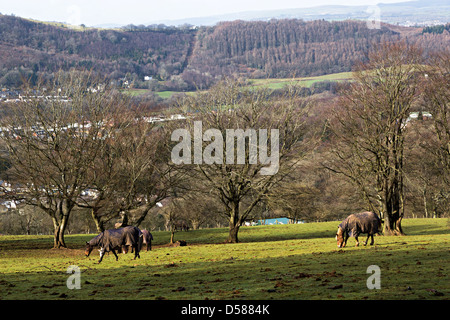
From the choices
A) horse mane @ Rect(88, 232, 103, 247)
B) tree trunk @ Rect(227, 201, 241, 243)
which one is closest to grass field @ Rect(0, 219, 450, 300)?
horse mane @ Rect(88, 232, 103, 247)

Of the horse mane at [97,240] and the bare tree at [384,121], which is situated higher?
the bare tree at [384,121]

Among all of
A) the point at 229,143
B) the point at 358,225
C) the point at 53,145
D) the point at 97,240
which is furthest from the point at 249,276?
the point at 53,145

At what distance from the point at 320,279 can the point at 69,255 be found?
2085cm

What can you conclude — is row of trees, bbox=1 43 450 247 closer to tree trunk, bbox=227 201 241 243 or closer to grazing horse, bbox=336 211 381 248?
tree trunk, bbox=227 201 241 243

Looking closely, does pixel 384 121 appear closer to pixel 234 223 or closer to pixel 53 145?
Result: pixel 234 223

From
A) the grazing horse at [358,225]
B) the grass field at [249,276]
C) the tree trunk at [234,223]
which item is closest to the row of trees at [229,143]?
the tree trunk at [234,223]

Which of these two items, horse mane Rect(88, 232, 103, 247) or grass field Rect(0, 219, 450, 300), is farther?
horse mane Rect(88, 232, 103, 247)

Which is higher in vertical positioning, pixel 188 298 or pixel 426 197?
pixel 188 298

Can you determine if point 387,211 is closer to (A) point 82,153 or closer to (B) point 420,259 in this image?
(B) point 420,259

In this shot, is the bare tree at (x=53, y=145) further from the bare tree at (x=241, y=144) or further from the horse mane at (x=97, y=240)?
the horse mane at (x=97, y=240)

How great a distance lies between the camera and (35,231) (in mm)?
80438

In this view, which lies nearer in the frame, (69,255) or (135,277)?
(135,277)

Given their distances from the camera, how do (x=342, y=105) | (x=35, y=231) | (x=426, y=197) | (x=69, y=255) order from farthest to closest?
(x=35, y=231)
(x=426, y=197)
(x=342, y=105)
(x=69, y=255)

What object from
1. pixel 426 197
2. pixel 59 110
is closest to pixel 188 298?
pixel 59 110
